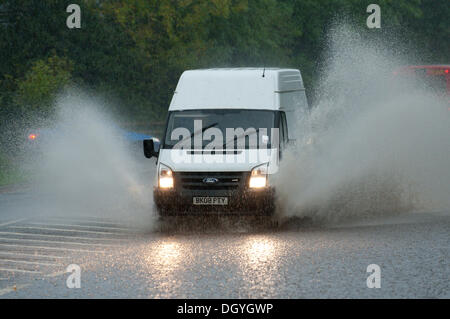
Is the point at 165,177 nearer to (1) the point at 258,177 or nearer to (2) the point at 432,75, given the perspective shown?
(1) the point at 258,177

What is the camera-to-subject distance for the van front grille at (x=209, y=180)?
15.0 meters

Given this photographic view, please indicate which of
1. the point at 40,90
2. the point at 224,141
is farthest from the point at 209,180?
the point at 40,90

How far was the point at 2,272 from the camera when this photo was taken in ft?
37.2

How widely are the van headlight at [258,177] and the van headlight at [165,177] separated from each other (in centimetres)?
124

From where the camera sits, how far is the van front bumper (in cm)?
1491

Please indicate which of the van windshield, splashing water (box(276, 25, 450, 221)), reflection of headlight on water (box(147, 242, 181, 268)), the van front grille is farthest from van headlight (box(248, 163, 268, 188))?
reflection of headlight on water (box(147, 242, 181, 268))

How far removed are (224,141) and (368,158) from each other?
3.76 m

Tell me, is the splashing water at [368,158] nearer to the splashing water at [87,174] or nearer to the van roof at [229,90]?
the van roof at [229,90]

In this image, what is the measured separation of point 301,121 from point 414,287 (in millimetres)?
7883

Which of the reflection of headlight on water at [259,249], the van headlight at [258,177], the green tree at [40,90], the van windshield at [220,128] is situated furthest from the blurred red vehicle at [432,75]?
the green tree at [40,90]

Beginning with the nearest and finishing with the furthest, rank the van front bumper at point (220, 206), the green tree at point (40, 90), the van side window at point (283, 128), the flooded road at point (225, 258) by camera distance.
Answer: the flooded road at point (225, 258)
the van front bumper at point (220, 206)
the van side window at point (283, 128)
the green tree at point (40, 90)

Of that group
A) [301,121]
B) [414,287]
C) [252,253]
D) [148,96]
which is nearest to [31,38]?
[148,96]

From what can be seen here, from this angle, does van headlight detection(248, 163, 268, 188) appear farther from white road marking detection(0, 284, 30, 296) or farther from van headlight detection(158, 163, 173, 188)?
white road marking detection(0, 284, 30, 296)
